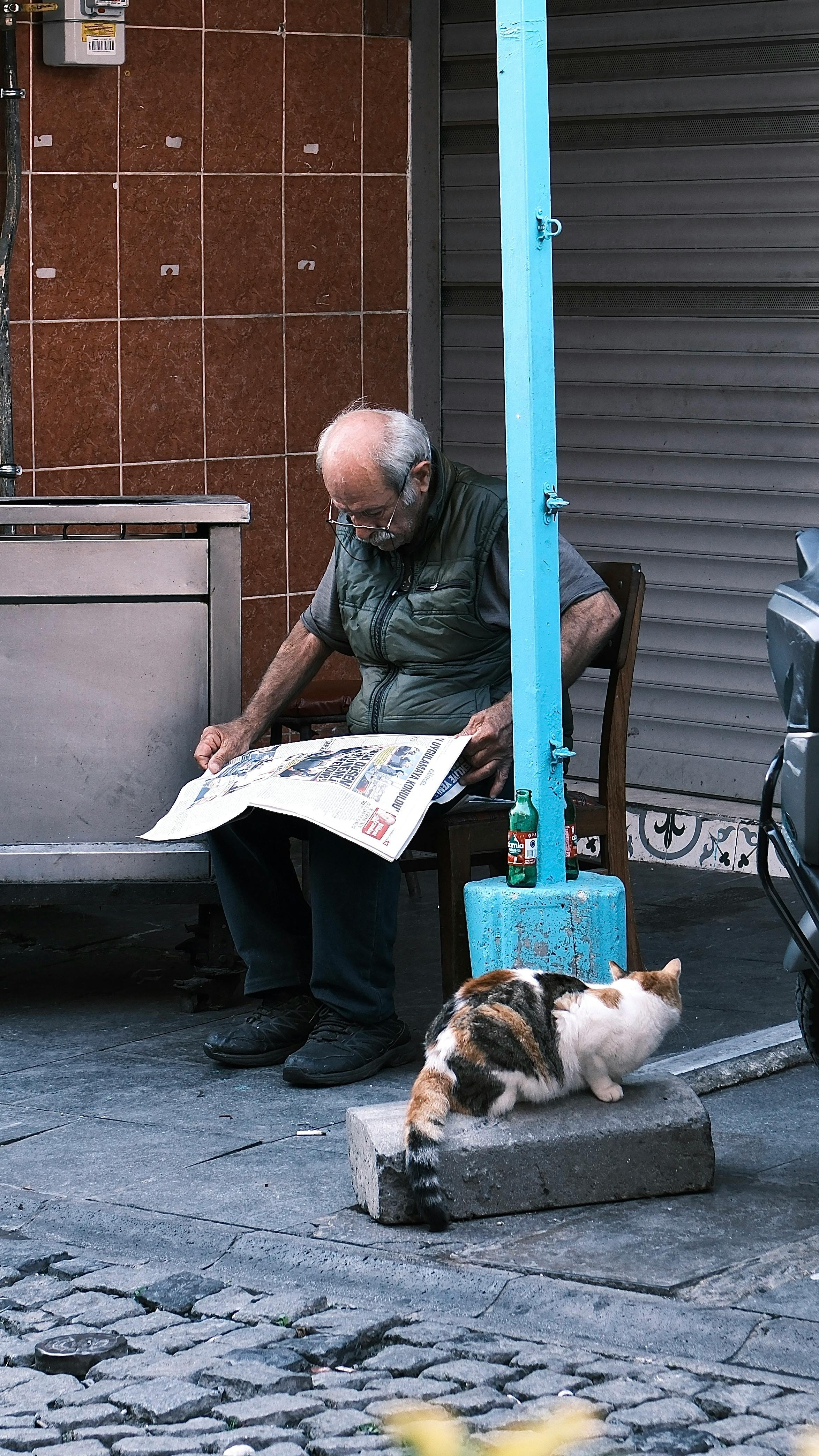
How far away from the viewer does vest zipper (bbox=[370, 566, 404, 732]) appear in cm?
455

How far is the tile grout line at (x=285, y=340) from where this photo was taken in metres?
6.68

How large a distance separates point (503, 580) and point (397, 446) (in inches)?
15.8

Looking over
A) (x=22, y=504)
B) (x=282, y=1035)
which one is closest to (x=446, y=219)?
(x=22, y=504)

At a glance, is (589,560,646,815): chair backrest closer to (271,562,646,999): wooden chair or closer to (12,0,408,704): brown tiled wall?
(271,562,646,999): wooden chair

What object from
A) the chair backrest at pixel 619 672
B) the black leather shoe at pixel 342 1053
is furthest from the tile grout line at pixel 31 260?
the black leather shoe at pixel 342 1053

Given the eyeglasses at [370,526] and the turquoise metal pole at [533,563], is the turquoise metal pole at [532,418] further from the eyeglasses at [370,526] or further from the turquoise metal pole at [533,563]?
the eyeglasses at [370,526]

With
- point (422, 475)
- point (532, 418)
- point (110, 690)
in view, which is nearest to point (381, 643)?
point (422, 475)

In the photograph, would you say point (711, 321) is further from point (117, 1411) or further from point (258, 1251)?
point (117, 1411)

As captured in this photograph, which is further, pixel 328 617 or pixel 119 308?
pixel 119 308

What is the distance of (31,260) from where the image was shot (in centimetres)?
614

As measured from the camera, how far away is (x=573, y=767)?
7.02 meters

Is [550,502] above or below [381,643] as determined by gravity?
above

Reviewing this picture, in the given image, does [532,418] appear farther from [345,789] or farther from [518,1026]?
[518,1026]

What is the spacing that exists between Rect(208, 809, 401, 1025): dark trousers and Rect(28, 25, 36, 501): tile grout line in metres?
2.07
